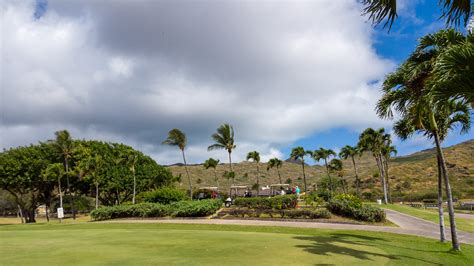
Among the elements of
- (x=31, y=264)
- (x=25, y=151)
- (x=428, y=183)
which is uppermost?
(x=25, y=151)

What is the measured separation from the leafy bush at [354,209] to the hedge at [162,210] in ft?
32.8

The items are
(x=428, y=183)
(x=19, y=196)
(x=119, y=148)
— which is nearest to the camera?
(x=19, y=196)

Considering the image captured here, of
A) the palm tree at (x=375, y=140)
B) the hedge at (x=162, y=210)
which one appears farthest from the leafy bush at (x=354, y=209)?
the palm tree at (x=375, y=140)

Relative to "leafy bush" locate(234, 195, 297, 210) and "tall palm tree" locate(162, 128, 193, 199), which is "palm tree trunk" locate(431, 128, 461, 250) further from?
"tall palm tree" locate(162, 128, 193, 199)

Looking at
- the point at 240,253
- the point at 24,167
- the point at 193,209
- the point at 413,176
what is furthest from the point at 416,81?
the point at 413,176

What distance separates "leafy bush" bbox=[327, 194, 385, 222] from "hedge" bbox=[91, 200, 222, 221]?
394 inches

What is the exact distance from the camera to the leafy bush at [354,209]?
23.2 m

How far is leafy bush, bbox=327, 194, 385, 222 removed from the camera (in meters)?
23.2

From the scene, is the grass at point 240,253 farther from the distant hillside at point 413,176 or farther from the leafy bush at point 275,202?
the distant hillside at point 413,176

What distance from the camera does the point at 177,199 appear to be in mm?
33719

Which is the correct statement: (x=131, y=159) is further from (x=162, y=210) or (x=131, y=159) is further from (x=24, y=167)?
(x=162, y=210)

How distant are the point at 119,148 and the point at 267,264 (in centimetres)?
4474

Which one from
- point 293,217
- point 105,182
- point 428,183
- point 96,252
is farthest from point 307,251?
point 428,183

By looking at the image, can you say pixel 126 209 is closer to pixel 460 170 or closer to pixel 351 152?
pixel 351 152
